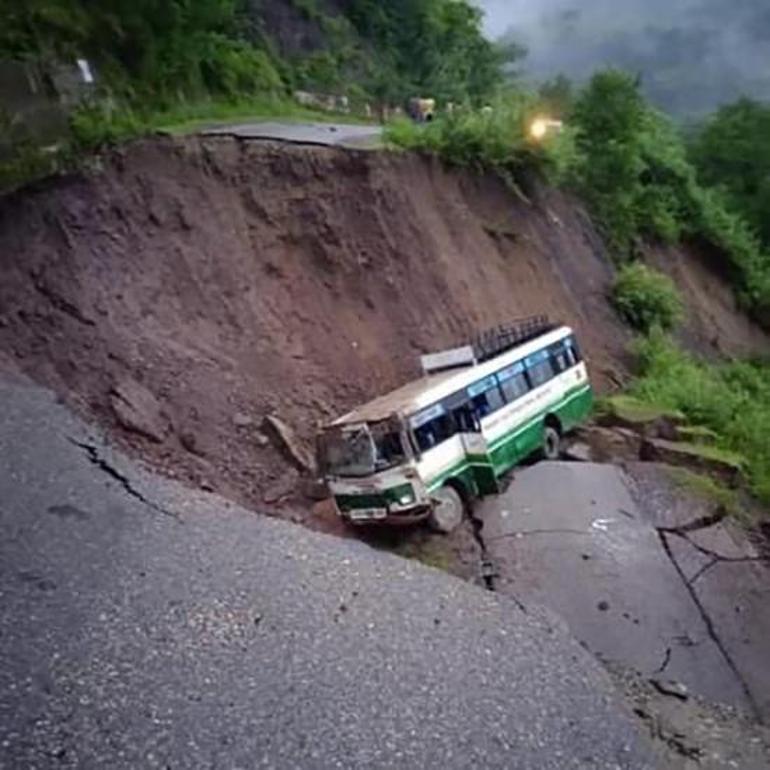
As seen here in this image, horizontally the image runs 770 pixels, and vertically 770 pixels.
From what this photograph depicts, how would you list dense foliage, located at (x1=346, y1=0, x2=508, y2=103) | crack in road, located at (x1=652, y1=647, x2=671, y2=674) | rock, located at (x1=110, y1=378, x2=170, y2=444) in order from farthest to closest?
dense foliage, located at (x1=346, y1=0, x2=508, y2=103) → rock, located at (x1=110, y1=378, x2=170, y2=444) → crack in road, located at (x1=652, y1=647, x2=671, y2=674)

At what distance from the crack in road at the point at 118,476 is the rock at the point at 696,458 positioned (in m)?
7.47

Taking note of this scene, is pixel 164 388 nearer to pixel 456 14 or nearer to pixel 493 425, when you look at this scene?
pixel 493 425

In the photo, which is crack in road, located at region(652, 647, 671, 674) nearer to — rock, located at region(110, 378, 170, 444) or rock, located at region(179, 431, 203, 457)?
rock, located at region(179, 431, 203, 457)

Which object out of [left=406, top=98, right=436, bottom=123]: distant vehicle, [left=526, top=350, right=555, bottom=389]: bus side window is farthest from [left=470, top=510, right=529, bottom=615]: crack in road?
[left=406, top=98, right=436, bottom=123]: distant vehicle

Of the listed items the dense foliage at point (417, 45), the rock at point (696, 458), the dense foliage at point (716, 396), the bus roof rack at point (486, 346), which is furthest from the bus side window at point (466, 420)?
the dense foliage at point (417, 45)

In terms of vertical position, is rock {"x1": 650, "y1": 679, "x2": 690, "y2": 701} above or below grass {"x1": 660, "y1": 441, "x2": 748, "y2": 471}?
above

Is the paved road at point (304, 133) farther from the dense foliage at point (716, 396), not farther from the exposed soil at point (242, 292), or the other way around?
the dense foliage at point (716, 396)

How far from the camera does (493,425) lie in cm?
1251

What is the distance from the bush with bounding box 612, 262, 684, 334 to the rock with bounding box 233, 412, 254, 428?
34.9 ft

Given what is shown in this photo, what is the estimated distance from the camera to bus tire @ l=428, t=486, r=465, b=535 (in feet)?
37.1

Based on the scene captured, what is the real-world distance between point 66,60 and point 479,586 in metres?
11.2

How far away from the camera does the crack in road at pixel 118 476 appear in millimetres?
9625

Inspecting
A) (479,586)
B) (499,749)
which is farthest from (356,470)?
(499,749)

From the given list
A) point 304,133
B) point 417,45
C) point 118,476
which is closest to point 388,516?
point 118,476
